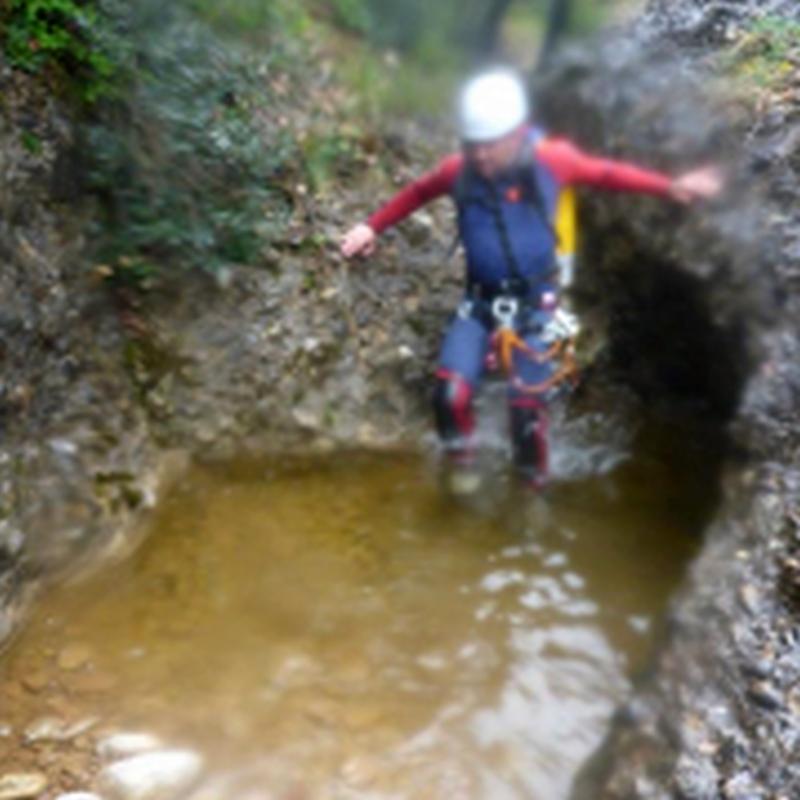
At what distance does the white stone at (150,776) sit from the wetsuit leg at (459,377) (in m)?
1.93

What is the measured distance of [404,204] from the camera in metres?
4.34

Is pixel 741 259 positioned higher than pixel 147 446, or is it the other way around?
pixel 741 259

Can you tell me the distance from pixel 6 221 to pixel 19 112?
0.47 meters

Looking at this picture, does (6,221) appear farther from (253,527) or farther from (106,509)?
(253,527)

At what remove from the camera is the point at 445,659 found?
366 cm

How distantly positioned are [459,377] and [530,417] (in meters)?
0.42

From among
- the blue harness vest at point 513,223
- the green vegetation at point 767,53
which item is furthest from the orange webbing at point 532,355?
the green vegetation at point 767,53

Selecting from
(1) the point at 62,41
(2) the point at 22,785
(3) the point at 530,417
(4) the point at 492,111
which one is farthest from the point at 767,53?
(2) the point at 22,785

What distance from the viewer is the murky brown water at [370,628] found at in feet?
10.6

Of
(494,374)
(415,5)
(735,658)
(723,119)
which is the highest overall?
(415,5)

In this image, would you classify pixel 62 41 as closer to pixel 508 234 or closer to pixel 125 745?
pixel 508 234

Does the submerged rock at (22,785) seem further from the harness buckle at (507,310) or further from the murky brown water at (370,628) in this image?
the harness buckle at (507,310)

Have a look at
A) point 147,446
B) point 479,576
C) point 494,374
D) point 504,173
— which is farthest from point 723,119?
point 147,446

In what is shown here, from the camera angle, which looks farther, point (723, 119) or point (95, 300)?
point (723, 119)
